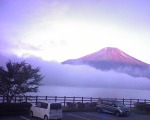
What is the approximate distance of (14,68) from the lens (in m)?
31.1

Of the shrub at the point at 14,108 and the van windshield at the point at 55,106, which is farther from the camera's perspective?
the shrub at the point at 14,108

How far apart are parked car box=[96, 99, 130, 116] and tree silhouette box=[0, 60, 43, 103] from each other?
805 centimetres

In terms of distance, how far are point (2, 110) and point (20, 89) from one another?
3942 millimetres

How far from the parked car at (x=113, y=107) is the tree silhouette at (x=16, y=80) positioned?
805 cm

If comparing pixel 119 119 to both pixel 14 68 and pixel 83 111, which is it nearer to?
pixel 83 111

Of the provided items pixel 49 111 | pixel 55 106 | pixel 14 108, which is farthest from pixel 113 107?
pixel 14 108

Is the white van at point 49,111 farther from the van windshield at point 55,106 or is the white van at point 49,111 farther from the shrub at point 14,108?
the shrub at point 14,108

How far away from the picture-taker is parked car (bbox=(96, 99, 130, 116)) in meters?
30.5

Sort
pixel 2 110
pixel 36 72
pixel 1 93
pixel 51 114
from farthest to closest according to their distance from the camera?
pixel 36 72, pixel 1 93, pixel 2 110, pixel 51 114

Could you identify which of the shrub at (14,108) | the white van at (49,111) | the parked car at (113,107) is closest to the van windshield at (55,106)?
the white van at (49,111)

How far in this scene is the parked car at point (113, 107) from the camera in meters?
30.5

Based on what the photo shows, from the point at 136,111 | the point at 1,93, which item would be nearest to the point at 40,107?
the point at 1,93

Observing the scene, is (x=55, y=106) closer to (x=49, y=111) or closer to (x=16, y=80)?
(x=49, y=111)

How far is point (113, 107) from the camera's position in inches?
1230
